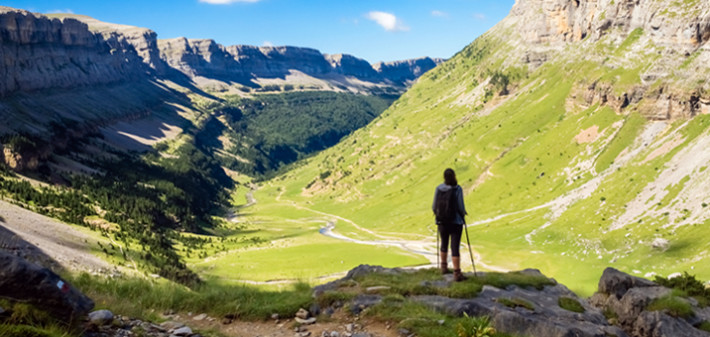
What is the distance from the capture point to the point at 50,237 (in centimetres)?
9044

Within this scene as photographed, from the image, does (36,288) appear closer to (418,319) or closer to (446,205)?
(418,319)

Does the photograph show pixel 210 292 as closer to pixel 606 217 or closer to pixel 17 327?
pixel 17 327

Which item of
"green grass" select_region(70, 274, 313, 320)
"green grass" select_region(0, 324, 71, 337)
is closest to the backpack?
"green grass" select_region(70, 274, 313, 320)

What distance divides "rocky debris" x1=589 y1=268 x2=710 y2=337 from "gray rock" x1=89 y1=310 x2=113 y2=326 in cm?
2213

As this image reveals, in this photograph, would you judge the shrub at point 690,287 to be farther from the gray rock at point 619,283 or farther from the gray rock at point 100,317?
the gray rock at point 100,317

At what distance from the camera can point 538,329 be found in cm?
1576

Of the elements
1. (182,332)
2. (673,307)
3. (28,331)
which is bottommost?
(673,307)

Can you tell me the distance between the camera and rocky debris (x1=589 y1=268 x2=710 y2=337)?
20250 mm

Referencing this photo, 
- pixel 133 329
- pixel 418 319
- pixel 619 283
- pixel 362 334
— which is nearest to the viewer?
pixel 133 329

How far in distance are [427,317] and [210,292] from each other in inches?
345

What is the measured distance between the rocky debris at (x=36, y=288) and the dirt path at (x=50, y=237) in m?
67.0

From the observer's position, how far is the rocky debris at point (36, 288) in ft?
36.7

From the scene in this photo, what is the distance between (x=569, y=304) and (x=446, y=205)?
8.66 m

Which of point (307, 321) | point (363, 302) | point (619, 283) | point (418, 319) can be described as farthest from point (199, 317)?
point (619, 283)
